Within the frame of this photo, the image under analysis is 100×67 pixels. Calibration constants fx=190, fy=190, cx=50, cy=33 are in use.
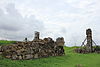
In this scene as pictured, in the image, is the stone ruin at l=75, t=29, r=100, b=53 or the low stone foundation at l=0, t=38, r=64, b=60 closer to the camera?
the low stone foundation at l=0, t=38, r=64, b=60

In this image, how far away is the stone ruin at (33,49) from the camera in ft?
60.1

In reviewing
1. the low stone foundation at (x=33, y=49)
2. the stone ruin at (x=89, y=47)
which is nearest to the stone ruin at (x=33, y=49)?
the low stone foundation at (x=33, y=49)

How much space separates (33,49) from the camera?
20016 mm

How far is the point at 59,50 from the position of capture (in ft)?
78.4

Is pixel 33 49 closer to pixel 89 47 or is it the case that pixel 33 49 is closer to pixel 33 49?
pixel 33 49

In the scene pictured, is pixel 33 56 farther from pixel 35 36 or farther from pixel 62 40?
pixel 35 36

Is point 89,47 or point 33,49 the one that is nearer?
point 33,49

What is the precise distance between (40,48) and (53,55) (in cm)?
232

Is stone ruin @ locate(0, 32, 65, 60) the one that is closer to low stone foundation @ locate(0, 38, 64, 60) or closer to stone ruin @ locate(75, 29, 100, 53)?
low stone foundation @ locate(0, 38, 64, 60)

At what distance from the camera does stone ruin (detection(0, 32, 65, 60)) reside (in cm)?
1831

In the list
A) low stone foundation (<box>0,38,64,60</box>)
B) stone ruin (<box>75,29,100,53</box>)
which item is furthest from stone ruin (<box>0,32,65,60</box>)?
stone ruin (<box>75,29,100,53</box>)

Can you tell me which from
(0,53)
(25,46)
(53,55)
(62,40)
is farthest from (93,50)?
(0,53)

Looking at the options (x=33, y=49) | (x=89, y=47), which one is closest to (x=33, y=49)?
(x=33, y=49)

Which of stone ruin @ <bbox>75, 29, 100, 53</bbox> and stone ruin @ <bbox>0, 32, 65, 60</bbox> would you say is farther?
stone ruin @ <bbox>75, 29, 100, 53</bbox>
